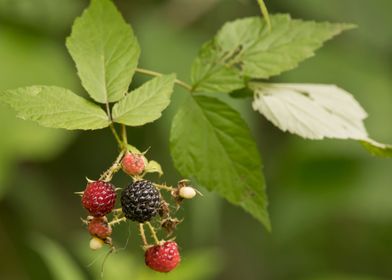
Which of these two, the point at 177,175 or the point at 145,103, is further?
the point at 177,175

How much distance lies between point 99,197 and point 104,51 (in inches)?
11.5

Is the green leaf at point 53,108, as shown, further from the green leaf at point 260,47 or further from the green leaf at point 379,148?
the green leaf at point 379,148

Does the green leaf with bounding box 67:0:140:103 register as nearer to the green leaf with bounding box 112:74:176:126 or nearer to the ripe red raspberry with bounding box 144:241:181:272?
the green leaf with bounding box 112:74:176:126

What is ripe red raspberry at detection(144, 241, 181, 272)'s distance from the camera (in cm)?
123

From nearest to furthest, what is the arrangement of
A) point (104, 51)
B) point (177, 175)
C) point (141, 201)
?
1. point (141, 201)
2. point (104, 51)
3. point (177, 175)

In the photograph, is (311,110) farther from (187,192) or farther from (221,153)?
(187,192)

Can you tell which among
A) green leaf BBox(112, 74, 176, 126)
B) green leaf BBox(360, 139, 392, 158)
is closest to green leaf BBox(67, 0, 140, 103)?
green leaf BBox(112, 74, 176, 126)

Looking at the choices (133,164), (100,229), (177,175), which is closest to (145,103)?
(133,164)

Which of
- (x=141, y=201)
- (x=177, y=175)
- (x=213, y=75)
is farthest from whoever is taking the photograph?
(x=177, y=175)

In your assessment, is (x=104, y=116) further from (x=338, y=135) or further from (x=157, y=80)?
(x=338, y=135)

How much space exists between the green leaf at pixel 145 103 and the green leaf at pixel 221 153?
0.46 feet

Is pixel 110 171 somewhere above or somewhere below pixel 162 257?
above

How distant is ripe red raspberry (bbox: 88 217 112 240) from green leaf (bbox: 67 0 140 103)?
21cm

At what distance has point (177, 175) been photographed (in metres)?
3.14
